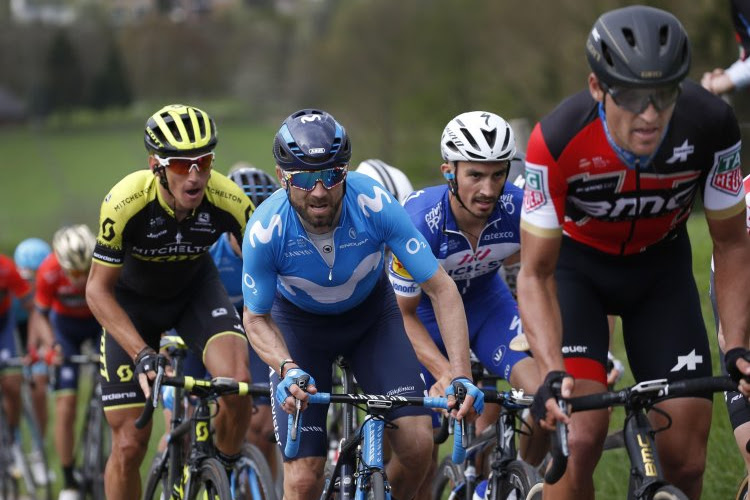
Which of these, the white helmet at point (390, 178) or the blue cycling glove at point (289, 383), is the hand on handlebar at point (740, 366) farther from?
the white helmet at point (390, 178)

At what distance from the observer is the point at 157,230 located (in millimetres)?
7387

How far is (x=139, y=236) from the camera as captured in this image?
739cm

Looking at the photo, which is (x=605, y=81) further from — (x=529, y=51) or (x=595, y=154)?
(x=529, y=51)

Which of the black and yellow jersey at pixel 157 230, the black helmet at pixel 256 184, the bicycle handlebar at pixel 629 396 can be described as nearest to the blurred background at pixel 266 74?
the black helmet at pixel 256 184

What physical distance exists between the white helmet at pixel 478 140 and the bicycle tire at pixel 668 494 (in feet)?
8.74

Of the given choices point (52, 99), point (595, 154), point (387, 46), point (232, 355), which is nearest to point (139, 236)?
point (232, 355)

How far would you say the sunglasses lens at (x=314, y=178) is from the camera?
5.68m

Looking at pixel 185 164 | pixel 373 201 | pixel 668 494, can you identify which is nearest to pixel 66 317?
pixel 185 164

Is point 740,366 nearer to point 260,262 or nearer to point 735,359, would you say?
point 735,359

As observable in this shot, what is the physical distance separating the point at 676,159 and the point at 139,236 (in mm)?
3712

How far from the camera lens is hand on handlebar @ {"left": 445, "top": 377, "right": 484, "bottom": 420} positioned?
520cm

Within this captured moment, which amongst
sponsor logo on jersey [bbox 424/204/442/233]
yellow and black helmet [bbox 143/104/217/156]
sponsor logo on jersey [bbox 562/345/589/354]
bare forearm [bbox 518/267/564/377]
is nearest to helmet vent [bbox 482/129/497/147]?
sponsor logo on jersey [bbox 424/204/442/233]

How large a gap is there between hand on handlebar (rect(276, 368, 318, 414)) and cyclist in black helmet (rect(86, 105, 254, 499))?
1576 mm

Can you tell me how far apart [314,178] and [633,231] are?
150 cm
